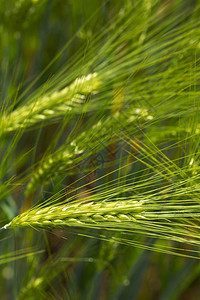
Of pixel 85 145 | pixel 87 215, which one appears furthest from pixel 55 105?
pixel 87 215

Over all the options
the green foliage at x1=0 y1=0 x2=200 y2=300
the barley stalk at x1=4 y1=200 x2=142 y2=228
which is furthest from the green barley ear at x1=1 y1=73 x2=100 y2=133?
the barley stalk at x1=4 y1=200 x2=142 y2=228

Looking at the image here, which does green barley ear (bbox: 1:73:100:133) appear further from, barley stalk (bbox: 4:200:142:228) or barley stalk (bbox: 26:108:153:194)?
barley stalk (bbox: 4:200:142:228)

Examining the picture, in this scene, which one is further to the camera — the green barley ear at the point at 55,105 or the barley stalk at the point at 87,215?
the green barley ear at the point at 55,105

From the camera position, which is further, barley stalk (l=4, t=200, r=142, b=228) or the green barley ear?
the green barley ear

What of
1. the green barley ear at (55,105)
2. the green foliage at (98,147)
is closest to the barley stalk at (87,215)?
the green foliage at (98,147)

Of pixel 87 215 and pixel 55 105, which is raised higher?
pixel 55 105

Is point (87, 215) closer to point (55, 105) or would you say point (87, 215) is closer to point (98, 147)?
point (98, 147)

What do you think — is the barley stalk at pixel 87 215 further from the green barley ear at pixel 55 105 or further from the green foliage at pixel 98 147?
the green barley ear at pixel 55 105

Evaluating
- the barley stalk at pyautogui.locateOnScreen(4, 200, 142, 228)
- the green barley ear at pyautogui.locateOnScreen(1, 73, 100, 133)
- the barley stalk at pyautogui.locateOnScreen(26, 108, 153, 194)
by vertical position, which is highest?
the green barley ear at pyautogui.locateOnScreen(1, 73, 100, 133)

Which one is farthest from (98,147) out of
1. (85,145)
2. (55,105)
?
(55,105)

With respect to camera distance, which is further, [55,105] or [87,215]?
[55,105]

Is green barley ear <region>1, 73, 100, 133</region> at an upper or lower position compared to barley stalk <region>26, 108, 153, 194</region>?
upper

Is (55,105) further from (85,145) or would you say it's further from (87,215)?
(87,215)
